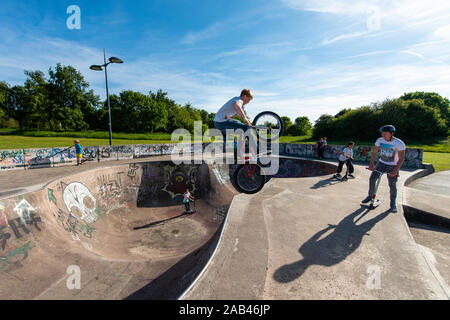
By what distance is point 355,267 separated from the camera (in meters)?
2.90

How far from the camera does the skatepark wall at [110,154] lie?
1261 cm

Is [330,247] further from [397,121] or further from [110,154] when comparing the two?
[397,121]

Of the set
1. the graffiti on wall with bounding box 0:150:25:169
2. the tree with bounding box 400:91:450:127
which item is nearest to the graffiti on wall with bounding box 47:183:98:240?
the graffiti on wall with bounding box 0:150:25:169

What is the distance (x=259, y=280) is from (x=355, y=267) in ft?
5.29

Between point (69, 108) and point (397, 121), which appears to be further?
point (69, 108)

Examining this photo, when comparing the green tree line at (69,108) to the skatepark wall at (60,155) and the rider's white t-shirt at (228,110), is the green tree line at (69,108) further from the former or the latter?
the rider's white t-shirt at (228,110)

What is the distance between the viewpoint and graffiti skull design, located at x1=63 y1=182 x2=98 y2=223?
791cm

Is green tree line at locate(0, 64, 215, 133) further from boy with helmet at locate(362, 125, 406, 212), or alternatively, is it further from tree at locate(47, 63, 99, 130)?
boy with helmet at locate(362, 125, 406, 212)

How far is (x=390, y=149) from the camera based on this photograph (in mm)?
5109

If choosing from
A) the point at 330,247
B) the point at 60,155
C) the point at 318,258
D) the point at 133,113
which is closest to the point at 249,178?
the point at 330,247

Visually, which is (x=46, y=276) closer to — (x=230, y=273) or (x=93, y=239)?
(x=93, y=239)

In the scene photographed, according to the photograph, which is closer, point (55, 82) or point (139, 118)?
point (55, 82)

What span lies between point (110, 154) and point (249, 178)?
16.5 metres

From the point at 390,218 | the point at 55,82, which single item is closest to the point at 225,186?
the point at 390,218
